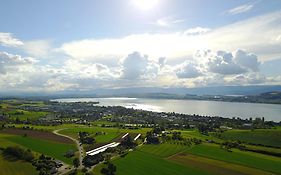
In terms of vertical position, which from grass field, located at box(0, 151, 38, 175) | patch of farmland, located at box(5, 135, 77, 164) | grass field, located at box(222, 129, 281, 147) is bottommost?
grass field, located at box(0, 151, 38, 175)

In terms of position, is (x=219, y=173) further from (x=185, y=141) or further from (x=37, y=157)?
(x=37, y=157)

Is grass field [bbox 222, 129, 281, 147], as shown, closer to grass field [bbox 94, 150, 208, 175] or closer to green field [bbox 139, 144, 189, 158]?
green field [bbox 139, 144, 189, 158]

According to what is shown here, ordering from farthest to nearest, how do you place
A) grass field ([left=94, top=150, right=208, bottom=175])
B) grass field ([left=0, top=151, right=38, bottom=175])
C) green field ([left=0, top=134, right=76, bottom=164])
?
green field ([left=0, top=134, right=76, bottom=164]), grass field ([left=94, top=150, right=208, bottom=175]), grass field ([left=0, top=151, right=38, bottom=175])

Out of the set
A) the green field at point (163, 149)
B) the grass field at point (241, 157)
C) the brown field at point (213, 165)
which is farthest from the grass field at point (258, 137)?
the brown field at point (213, 165)

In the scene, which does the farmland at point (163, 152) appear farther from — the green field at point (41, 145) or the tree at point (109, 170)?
the tree at point (109, 170)

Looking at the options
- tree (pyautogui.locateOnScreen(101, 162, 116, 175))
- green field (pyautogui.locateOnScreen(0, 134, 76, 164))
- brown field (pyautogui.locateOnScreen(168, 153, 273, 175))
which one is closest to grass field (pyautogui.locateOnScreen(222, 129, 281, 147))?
brown field (pyautogui.locateOnScreen(168, 153, 273, 175))

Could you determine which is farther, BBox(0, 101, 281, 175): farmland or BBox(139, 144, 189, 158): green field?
BBox(139, 144, 189, 158): green field

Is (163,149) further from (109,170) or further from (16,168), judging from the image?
(16,168)
